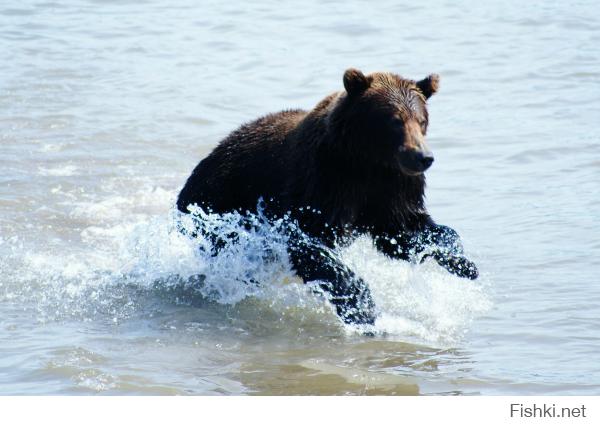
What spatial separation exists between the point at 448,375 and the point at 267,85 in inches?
347

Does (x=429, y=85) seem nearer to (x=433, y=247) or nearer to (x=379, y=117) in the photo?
(x=379, y=117)

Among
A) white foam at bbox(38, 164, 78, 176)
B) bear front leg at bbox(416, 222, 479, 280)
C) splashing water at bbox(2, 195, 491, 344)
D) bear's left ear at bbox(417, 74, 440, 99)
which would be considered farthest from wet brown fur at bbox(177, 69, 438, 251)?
white foam at bbox(38, 164, 78, 176)

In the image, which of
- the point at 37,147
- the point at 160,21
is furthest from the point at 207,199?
the point at 160,21

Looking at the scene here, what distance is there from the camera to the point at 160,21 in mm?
18578

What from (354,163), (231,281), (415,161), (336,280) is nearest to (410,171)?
(415,161)

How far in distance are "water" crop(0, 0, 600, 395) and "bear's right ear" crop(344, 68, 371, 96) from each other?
1.18 m

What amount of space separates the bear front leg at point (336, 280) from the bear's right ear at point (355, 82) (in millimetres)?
1039

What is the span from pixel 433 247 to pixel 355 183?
74 centimetres

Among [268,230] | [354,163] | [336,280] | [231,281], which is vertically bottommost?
[231,281]

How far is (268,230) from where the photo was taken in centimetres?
768

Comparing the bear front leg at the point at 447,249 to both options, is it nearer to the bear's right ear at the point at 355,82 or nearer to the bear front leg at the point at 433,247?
the bear front leg at the point at 433,247

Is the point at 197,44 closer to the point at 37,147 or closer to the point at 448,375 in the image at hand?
the point at 37,147

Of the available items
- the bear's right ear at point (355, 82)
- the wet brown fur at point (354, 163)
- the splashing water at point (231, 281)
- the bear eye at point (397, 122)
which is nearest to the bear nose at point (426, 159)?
the wet brown fur at point (354, 163)

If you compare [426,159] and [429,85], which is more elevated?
[429,85]
